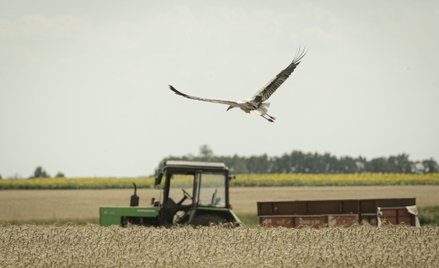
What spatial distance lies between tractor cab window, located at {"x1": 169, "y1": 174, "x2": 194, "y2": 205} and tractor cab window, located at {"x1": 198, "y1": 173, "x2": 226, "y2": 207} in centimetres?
27

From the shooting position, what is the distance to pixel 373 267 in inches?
487

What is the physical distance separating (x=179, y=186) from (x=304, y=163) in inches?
2735

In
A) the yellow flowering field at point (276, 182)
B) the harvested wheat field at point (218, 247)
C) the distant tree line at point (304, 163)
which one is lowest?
the harvested wheat field at point (218, 247)

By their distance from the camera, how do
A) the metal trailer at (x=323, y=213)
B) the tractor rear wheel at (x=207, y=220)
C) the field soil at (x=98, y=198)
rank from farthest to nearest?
the field soil at (x=98, y=198)
the metal trailer at (x=323, y=213)
the tractor rear wheel at (x=207, y=220)

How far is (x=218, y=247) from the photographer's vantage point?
14.2 metres

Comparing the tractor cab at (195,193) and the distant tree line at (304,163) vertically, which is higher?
the distant tree line at (304,163)

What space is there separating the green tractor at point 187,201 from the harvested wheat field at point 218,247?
1.45 meters

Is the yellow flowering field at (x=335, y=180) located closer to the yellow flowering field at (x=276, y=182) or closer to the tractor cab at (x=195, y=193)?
the yellow flowering field at (x=276, y=182)

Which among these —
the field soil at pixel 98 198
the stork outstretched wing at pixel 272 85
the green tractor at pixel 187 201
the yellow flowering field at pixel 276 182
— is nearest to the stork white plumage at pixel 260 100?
the stork outstretched wing at pixel 272 85

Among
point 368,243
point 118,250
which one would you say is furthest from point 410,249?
point 118,250

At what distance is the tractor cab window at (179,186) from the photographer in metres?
18.5

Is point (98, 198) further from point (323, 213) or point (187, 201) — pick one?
point (187, 201)

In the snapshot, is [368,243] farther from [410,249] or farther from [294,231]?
[294,231]

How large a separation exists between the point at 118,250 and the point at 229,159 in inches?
2994
